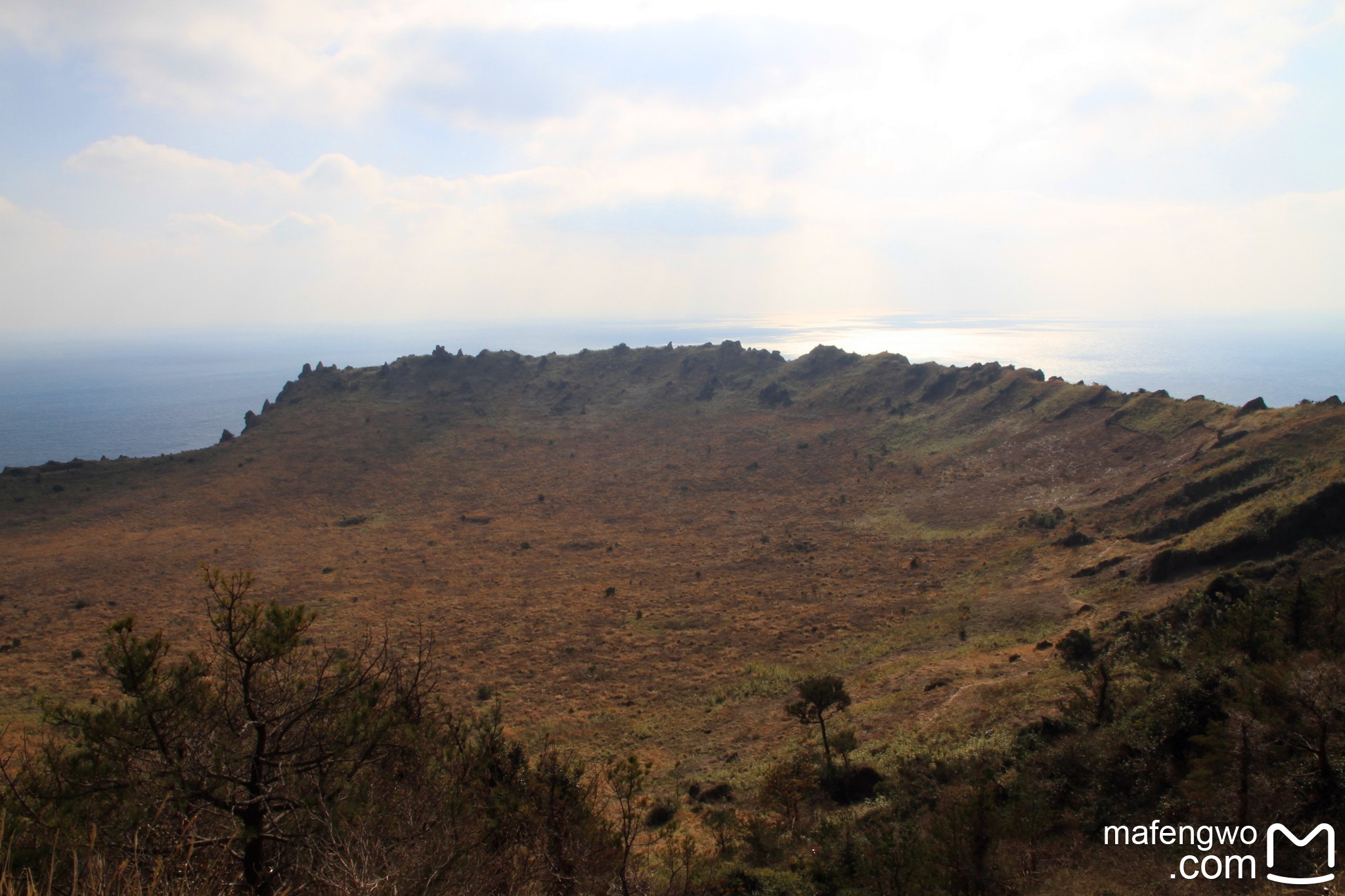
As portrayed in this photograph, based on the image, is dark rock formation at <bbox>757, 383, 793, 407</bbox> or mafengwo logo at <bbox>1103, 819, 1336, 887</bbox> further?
dark rock formation at <bbox>757, 383, 793, 407</bbox>

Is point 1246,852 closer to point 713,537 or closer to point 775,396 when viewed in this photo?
point 713,537

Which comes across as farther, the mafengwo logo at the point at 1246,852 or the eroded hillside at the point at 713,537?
the eroded hillside at the point at 713,537

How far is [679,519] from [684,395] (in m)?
35.9

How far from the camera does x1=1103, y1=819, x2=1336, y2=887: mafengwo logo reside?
842cm

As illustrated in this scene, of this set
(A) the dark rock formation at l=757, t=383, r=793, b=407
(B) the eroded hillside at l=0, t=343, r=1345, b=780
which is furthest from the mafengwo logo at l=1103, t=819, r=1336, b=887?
(A) the dark rock formation at l=757, t=383, r=793, b=407

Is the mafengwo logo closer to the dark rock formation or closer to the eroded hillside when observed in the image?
the eroded hillside

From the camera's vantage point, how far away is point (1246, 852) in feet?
30.1

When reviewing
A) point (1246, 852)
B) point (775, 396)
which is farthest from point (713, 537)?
point (1246, 852)

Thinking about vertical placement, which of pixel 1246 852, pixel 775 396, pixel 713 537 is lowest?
pixel 713 537

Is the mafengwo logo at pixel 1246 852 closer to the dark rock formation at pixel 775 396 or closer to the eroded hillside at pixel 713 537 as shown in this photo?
the eroded hillside at pixel 713 537

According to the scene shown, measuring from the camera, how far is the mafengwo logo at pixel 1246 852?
842cm

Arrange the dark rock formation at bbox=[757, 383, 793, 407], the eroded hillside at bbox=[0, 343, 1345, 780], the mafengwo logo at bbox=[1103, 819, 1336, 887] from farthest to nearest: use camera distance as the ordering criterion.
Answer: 1. the dark rock formation at bbox=[757, 383, 793, 407]
2. the eroded hillside at bbox=[0, 343, 1345, 780]
3. the mafengwo logo at bbox=[1103, 819, 1336, 887]

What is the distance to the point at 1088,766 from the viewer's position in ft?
43.3

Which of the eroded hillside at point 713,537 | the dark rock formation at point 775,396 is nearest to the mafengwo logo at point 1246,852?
the eroded hillside at point 713,537
